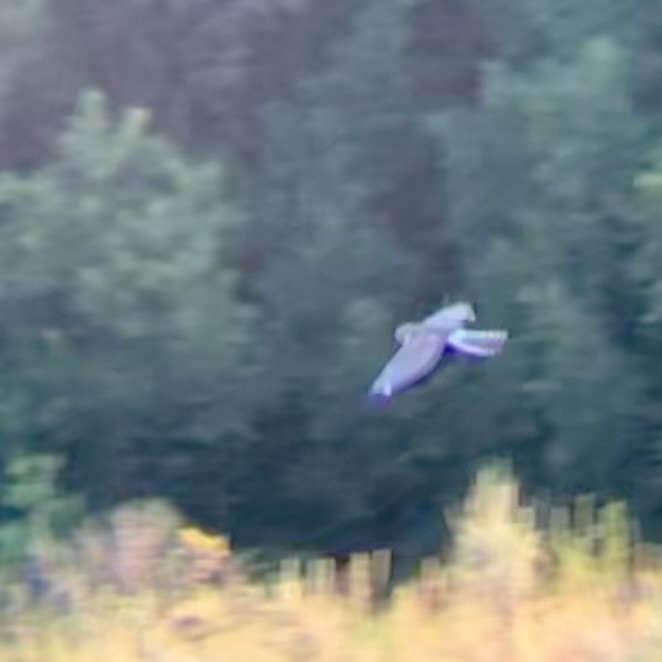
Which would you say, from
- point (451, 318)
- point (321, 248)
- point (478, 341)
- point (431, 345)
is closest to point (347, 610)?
point (431, 345)

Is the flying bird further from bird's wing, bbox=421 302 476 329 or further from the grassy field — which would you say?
the grassy field

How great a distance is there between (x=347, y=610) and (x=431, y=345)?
3662 mm

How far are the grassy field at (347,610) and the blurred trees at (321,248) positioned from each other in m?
5.16

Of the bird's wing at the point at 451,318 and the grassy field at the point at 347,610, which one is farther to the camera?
the bird's wing at the point at 451,318

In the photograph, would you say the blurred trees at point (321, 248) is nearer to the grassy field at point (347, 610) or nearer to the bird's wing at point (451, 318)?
the bird's wing at point (451, 318)

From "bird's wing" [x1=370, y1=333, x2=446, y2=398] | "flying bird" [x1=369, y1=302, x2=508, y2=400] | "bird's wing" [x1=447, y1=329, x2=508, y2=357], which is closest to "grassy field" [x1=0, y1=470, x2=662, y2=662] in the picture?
"bird's wing" [x1=370, y1=333, x2=446, y2=398]

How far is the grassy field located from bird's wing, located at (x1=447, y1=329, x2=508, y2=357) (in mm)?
3260

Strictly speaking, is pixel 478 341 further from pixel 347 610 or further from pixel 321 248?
pixel 347 610

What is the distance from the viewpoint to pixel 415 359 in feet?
37.1

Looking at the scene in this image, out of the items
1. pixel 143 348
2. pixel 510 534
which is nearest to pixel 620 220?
pixel 143 348

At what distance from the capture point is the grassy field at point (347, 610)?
7.49 m

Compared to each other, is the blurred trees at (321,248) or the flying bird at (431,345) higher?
the blurred trees at (321,248)

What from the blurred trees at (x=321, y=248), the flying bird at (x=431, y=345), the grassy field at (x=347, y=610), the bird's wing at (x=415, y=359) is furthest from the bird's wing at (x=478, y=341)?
the grassy field at (x=347, y=610)

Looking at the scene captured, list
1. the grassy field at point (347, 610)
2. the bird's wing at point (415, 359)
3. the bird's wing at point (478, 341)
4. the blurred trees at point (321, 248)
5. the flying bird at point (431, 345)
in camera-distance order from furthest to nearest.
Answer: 1. the blurred trees at point (321, 248)
2. the bird's wing at point (478, 341)
3. the flying bird at point (431, 345)
4. the bird's wing at point (415, 359)
5. the grassy field at point (347, 610)
